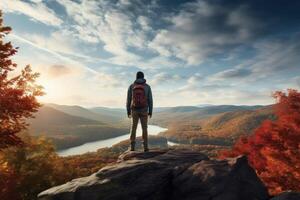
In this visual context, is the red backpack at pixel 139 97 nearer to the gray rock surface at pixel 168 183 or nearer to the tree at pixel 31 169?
the gray rock surface at pixel 168 183

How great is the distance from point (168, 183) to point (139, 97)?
512 cm

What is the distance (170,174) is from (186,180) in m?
1.02

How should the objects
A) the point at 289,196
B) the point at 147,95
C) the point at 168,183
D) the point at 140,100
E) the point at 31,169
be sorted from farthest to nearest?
the point at 31,169 → the point at 147,95 → the point at 140,100 → the point at 168,183 → the point at 289,196

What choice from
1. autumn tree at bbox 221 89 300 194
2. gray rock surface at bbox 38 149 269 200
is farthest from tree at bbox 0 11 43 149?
autumn tree at bbox 221 89 300 194

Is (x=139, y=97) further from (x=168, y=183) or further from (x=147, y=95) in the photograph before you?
(x=168, y=183)

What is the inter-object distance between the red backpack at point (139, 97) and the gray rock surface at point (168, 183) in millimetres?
3258

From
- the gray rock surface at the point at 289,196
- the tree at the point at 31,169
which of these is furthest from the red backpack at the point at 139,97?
the tree at the point at 31,169

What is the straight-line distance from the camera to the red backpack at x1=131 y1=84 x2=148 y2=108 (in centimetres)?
1803

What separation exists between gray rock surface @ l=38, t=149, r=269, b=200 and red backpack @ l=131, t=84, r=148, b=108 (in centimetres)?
326

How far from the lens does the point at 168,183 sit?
1554 centimetres

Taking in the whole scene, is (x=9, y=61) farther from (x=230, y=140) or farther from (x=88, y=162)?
(x=230, y=140)

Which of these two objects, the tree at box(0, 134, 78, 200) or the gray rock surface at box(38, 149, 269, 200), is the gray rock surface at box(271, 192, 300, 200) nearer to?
the gray rock surface at box(38, 149, 269, 200)

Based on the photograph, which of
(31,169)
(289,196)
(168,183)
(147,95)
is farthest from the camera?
(31,169)

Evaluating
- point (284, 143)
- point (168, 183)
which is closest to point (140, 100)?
point (168, 183)
